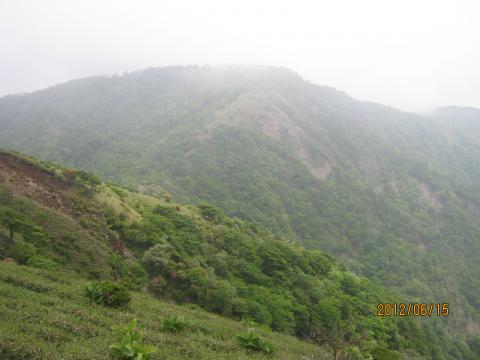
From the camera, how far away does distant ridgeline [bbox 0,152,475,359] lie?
70.9 ft

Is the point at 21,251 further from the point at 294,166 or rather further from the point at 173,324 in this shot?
the point at 294,166

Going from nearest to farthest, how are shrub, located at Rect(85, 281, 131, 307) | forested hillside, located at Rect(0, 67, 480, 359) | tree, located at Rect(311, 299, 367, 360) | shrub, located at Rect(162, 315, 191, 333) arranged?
shrub, located at Rect(162, 315, 191, 333)
shrub, located at Rect(85, 281, 131, 307)
tree, located at Rect(311, 299, 367, 360)
forested hillside, located at Rect(0, 67, 480, 359)

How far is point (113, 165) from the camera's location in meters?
118

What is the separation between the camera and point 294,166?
131500 mm

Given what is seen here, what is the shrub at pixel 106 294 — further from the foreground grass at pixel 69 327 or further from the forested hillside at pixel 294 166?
the forested hillside at pixel 294 166

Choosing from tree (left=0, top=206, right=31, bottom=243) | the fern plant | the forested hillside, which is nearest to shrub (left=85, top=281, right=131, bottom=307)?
the fern plant

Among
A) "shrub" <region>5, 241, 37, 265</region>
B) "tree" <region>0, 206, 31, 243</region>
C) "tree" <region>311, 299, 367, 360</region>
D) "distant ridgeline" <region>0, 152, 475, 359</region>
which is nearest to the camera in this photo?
"shrub" <region>5, 241, 37, 265</region>

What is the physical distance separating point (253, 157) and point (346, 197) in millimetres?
33603

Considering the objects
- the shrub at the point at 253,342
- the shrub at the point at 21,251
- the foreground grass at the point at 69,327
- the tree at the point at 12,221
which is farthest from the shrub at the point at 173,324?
the tree at the point at 12,221

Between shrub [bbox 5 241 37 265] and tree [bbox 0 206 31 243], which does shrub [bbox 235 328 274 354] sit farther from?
tree [bbox 0 206 31 243]

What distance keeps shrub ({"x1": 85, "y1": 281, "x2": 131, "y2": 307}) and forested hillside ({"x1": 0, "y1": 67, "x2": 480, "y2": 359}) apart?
187 ft

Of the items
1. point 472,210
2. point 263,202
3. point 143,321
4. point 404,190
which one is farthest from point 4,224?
point 472,210

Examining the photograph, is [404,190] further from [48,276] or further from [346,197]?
[48,276]

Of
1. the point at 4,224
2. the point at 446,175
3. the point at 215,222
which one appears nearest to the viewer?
the point at 4,224
